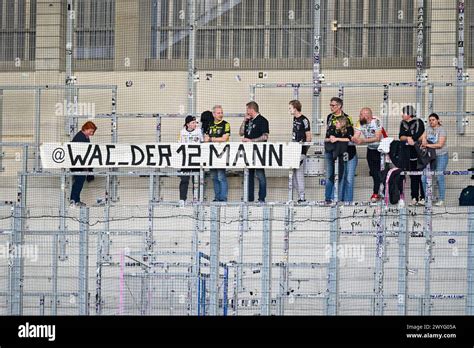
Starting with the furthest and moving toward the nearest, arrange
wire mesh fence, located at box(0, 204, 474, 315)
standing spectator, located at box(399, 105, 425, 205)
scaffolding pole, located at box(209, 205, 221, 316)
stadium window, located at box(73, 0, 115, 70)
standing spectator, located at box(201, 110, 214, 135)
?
1. stadium window, located at box(73, 0, 115, 70)
2. standing spectator, located at box(201, 110, 214, 135)
3. standing spectator, located at box(399, 105, 425, 205)
4. wire mesh fence, located at box(0, 204, 474, 315)
5. scaffolding pole, located at box(209, 205, 221, 316)

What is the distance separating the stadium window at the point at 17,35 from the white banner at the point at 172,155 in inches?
87.1

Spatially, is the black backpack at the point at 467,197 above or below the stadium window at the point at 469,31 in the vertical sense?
below

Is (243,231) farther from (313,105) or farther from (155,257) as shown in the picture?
(313,105)

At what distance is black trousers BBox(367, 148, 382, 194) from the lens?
19562 mm

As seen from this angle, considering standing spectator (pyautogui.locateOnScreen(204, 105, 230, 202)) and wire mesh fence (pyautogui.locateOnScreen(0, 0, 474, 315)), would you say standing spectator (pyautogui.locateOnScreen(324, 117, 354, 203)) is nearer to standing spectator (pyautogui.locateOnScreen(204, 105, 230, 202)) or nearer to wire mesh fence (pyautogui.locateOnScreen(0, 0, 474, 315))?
wire mesh fence (pyautogui.locateOnScreen(0, 0, 474, 315))

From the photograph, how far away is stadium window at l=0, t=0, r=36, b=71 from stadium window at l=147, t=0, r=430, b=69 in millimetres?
1852

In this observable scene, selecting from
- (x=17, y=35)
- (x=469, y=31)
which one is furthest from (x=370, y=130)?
(x=17, y=35)

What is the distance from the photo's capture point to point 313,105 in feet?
68.9

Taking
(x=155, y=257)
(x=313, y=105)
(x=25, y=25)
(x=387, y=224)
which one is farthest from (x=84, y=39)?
(x=387, y=224)

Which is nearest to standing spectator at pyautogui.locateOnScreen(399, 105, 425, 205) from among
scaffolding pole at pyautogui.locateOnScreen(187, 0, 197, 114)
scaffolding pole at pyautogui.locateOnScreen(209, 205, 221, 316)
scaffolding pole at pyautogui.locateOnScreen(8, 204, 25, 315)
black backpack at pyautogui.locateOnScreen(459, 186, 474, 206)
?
black backpack at pyautogui.locateOnScreen(459, 186, 474, 206)

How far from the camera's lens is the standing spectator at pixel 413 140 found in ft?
63.3

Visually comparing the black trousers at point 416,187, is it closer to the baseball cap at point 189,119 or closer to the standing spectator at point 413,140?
the standing spectator at point 413,140

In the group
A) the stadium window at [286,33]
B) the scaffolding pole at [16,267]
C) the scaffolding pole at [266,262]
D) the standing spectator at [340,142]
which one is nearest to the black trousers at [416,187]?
the standing spectator at [340,142]

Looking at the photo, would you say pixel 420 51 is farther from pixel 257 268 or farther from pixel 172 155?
pixel 257 268
